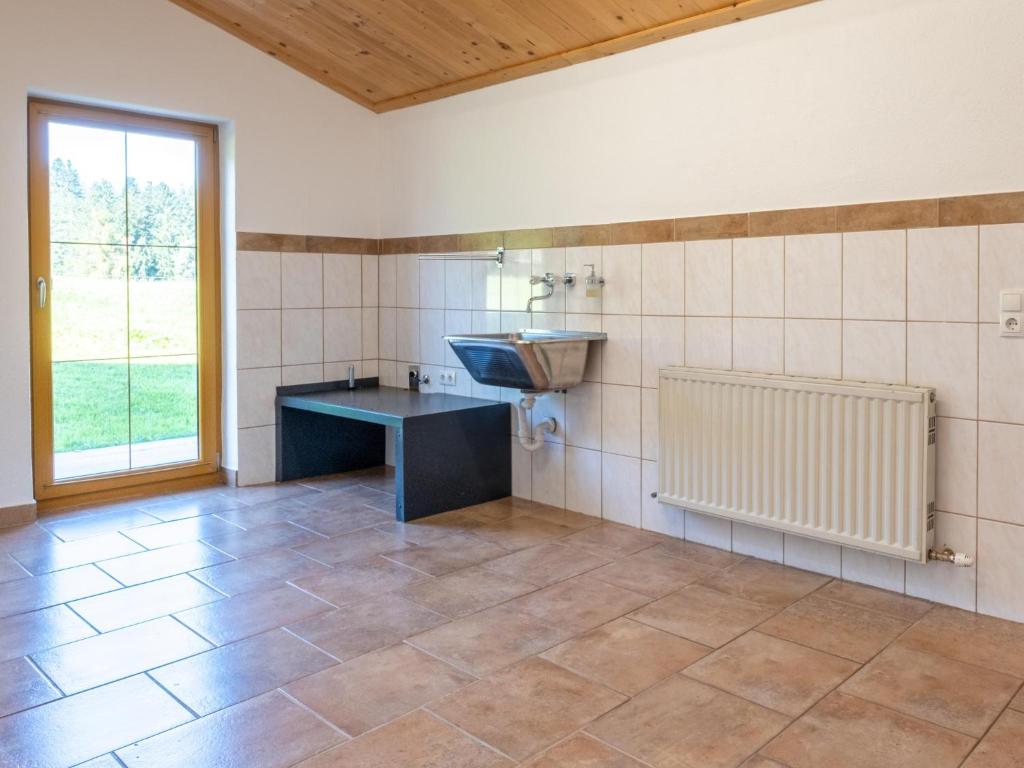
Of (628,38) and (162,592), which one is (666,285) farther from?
(162,592)

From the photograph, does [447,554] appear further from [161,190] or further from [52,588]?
[161,190]

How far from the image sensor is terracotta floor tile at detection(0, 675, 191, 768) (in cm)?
209

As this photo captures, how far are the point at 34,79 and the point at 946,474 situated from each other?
14.0 ft

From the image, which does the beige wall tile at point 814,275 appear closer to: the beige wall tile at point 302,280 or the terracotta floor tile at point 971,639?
the terracotta floor tile at point 971,639

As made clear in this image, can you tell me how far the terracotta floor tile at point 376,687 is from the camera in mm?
2289

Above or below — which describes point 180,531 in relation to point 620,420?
below

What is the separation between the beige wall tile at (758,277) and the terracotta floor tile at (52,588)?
273 cm

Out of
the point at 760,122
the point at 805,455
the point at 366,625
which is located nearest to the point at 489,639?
the point at 366,625

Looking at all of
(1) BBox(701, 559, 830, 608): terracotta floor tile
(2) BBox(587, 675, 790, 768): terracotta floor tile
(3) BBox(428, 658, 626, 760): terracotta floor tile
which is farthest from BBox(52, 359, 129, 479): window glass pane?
Answer: (2) BBox(587, 675, 790, 768): terracotta floor tile

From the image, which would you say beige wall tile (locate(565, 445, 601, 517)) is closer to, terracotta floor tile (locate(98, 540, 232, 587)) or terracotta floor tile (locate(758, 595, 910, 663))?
terracotta floor tile (locate(758, 595, 910, 663))

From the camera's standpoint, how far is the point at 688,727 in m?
2.23

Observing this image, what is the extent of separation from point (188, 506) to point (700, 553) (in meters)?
2.59

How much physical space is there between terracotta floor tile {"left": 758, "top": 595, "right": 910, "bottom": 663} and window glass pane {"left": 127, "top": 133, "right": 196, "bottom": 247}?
3.66 meters

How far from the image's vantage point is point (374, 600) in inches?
123
